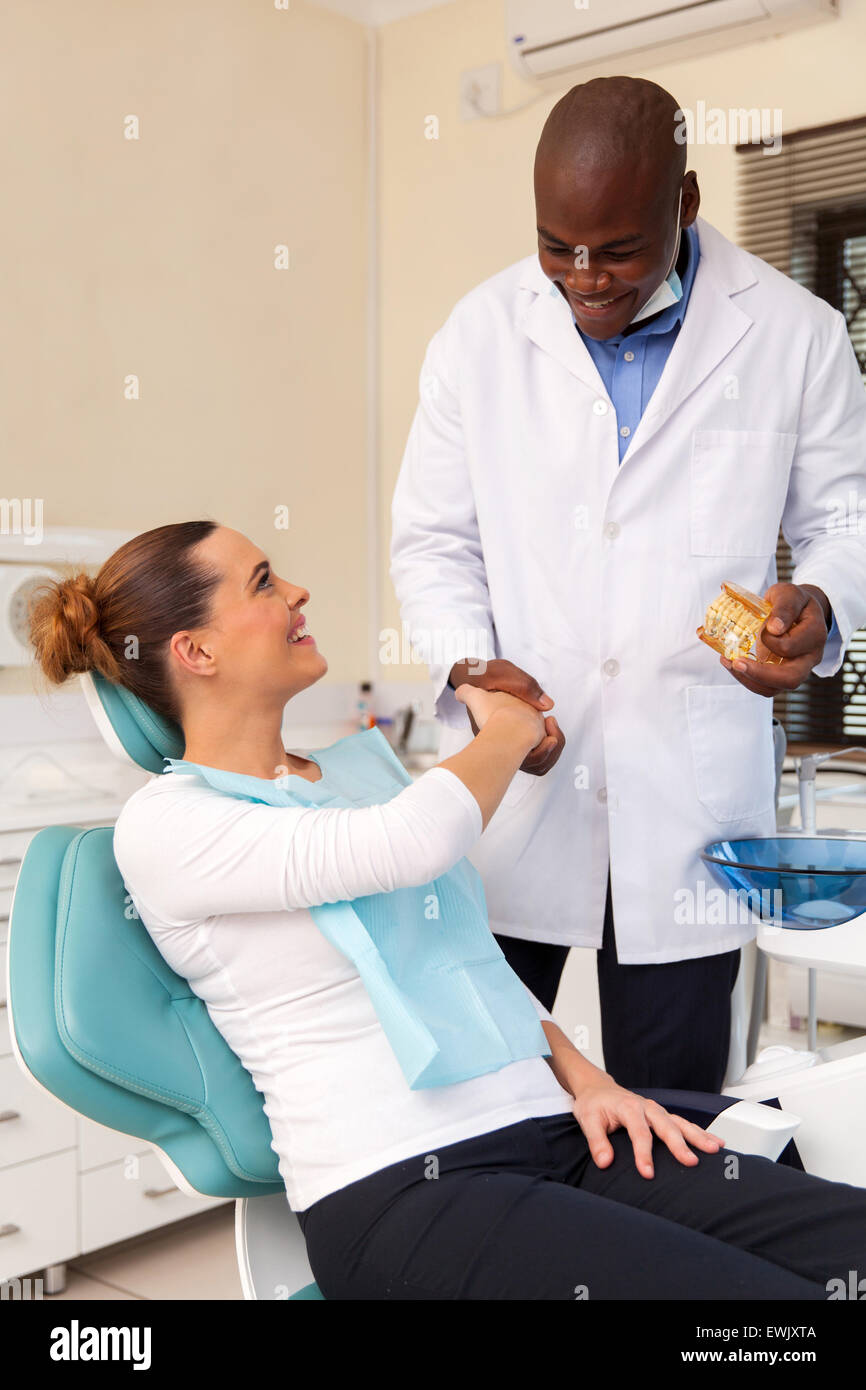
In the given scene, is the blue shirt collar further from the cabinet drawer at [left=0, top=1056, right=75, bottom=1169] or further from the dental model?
the cabinet drawer at [left=0, top=1056, right=75, bottom=1169]

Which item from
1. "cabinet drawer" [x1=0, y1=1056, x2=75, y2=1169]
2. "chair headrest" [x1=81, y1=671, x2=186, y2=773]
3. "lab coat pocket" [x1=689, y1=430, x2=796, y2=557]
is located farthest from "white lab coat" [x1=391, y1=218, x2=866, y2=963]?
"cabinet drawer" [x1=0, y1=1056, x2=75, y2=1169]

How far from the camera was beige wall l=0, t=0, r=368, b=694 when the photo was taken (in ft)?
9.62

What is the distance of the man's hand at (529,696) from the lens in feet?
4.67

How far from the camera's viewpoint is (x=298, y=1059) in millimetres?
1226

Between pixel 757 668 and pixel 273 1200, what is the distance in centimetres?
73

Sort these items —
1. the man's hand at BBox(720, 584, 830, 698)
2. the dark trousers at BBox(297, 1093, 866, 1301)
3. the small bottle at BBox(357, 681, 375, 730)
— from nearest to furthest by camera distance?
the dark trousers at BBox(297, 1093, 866, 1301), the man's hand at BBox(720, 584, 830, 698), the small bottle at BBox(357, 681, 375, 730)

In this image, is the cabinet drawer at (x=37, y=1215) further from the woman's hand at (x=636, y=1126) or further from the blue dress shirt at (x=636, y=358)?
the blue dress shirt at (x=636, y=358)

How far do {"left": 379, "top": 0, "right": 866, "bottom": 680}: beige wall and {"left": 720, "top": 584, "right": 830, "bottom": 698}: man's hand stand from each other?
6.81ft

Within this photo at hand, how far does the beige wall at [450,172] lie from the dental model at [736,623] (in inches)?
81.2

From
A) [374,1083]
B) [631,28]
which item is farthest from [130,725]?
[631,28]

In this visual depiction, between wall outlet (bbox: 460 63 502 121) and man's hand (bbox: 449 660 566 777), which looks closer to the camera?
man's hand (bbox: 449 660 566 777)
